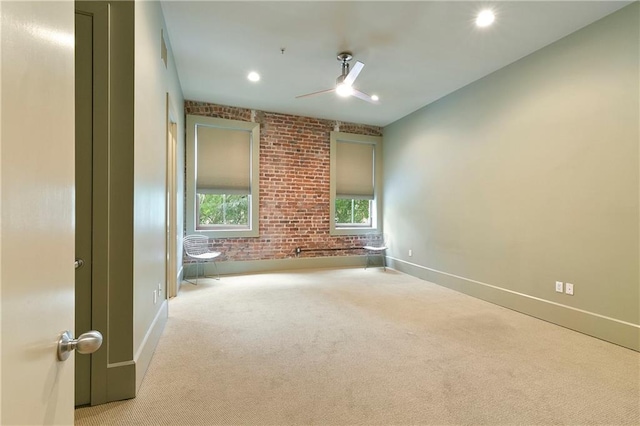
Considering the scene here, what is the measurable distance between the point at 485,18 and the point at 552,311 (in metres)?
3.06

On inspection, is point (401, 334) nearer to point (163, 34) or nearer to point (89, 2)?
point (89, 2)

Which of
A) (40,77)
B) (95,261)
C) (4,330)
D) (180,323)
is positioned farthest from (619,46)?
(180,323)

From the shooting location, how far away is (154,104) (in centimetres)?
254

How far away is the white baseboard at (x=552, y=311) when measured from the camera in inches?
107

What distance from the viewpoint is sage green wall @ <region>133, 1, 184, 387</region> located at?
80.3 inches

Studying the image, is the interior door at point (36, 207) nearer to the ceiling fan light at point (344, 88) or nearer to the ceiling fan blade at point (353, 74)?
the ceiling fan blade at point (353, 74)

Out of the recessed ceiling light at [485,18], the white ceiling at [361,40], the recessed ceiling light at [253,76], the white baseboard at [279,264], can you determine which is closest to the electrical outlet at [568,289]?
the white ceiling at [361,40]

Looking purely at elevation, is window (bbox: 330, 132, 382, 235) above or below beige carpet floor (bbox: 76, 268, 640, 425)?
above

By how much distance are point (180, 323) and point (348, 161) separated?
4.41 m

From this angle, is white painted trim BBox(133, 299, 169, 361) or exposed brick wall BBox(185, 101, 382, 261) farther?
exposed brick wall BBox(185, 101, 382, 261)

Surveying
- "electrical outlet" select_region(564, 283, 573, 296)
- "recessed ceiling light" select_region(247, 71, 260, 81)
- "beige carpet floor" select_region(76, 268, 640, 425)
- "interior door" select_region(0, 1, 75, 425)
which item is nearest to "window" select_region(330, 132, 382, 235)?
"recessed ceiling light" select_region(247, 71, 260, 81)

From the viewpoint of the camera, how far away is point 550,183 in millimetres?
3324

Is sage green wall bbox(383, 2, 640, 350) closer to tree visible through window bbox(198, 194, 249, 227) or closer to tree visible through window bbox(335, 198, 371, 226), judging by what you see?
tree visible through window bbox(335, 198, 371, 226)

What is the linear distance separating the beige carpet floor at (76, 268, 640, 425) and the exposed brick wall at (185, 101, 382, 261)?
1.97 meters
